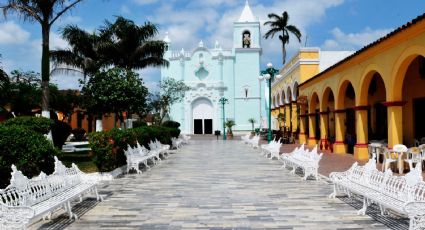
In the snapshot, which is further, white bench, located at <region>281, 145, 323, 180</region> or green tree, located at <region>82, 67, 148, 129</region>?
green tree, located at <region>82, 67, 148, 129</region>

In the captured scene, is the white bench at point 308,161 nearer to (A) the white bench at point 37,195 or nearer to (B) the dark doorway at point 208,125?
(A) the white bench at point 37,195

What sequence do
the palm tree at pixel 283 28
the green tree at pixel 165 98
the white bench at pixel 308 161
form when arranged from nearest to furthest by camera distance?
the white bench at pixel 308 161, the green tree at pixel 165 98, the palm tree at pixel 283 28

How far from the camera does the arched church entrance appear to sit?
57719 millimetres

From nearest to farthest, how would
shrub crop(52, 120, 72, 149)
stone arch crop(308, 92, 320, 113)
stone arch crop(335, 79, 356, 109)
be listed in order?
shrub crop(52, 120, 72, 149), stone arch crop(335, 79, 356, 109), stone arch crop(308, 92, 320, 113)

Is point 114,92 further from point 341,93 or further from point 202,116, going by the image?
point 202,116

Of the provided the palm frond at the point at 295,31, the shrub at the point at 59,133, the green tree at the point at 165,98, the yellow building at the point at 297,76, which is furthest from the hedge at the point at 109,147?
the palm frond at the point at 295,31

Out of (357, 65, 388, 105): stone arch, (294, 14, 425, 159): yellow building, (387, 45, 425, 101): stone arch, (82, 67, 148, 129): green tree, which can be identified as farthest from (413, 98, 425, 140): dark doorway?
(82, 67, 148, 129): green tree

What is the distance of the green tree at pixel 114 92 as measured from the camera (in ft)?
64.9

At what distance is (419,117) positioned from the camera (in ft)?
53.3

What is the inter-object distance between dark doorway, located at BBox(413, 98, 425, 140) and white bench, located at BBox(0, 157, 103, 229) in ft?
40.9

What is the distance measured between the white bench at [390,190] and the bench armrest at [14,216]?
16.4ft

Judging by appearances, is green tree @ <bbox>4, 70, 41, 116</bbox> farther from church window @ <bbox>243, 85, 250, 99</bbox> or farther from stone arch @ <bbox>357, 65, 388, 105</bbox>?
church window @ <bbox>243, 85, 250, 99</bbox>

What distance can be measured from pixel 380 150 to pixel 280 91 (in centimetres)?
2342

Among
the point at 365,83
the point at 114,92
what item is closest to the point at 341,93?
the point at 365,83
